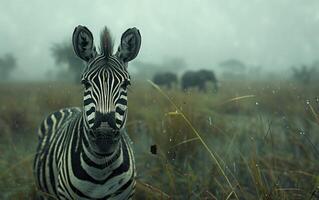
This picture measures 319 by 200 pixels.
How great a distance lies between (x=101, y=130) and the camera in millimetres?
2139

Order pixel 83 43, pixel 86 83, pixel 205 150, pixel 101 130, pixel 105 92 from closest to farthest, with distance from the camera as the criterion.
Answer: pixel 101 130, pixel 105 92, pixel 86 83, pixel 83 43, pixel 205 150

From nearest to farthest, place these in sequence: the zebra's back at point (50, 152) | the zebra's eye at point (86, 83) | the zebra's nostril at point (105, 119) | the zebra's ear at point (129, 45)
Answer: the zebra's nostril at point (105, 119)
the zebra's eye at point (86, 83)
the zebra's ear at point (129, 45)
the zebra's back at point (50, 152)

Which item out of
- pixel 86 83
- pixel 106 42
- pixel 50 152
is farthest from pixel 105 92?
pixel 50 152

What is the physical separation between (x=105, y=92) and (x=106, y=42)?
375mm

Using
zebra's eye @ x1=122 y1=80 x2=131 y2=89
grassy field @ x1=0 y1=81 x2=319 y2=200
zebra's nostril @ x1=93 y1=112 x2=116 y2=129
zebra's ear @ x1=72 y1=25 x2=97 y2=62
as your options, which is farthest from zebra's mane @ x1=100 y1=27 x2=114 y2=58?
zebra's nostril @ x1=93 y1=112 x2=116 y2=129

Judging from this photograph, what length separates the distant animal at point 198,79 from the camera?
16.3 metres

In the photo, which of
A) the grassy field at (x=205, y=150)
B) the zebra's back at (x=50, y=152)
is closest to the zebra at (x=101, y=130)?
the grassy field at (x=205, y=150)

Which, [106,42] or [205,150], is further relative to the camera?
[205,150]

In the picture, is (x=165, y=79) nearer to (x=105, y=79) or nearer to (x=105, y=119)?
(x=105, y=79)

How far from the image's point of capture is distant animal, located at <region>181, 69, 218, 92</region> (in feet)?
53.6

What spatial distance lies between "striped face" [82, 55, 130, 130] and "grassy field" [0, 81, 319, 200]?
0.75 ft

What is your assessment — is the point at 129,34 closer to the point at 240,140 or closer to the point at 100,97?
the point at 100,97

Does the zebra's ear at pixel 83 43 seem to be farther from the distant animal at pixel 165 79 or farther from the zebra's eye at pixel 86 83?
the distant animal at pixel 165 79

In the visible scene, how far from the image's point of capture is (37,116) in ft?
25.1
